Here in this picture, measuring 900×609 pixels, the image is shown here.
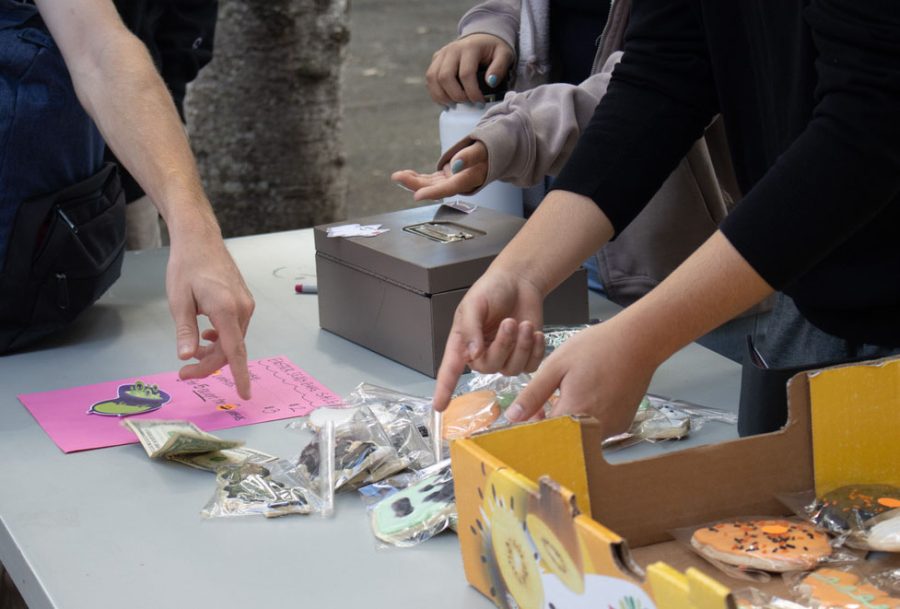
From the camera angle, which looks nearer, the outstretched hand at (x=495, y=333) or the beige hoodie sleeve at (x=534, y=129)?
the outstretched hand at (x=495, y=333)

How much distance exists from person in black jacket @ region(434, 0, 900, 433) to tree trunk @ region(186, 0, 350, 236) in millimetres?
1695

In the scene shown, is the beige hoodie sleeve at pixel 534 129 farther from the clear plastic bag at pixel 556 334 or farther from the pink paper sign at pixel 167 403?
the pink paper sign at pixel 167 403

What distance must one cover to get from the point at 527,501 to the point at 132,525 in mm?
417

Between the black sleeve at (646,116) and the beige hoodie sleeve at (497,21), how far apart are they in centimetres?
56

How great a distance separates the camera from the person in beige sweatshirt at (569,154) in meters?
1.43

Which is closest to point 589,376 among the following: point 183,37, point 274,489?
point 274,489

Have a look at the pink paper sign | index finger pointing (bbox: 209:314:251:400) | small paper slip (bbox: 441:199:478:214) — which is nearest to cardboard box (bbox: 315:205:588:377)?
small paper slip (bbox: 441:199:478:214)

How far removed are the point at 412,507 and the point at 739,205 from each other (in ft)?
1.22

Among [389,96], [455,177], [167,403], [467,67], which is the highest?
[467,67]

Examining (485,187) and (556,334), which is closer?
(556,334)

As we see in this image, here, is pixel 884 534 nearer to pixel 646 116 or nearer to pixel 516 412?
pixel 516 412

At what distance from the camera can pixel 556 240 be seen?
3.86 ft

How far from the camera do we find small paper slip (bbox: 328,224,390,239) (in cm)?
146

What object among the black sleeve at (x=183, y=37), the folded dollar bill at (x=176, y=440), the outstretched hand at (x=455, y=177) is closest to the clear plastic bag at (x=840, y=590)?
the folded dollar bill at (x=176, y=440)
